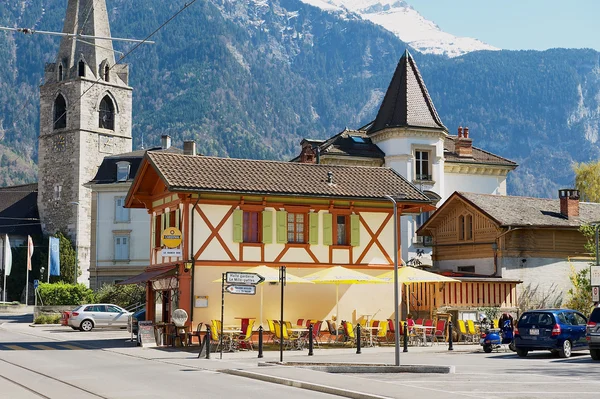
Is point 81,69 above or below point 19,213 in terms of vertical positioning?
above

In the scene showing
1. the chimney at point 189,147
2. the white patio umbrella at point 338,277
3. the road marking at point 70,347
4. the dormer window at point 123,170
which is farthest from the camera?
the dormer window at point 123,170

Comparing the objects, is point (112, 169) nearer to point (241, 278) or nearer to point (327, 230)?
point (327, 230)

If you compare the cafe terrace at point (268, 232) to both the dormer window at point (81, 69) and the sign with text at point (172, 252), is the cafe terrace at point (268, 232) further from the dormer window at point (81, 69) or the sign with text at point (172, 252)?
the dormer window at point (81, 69)

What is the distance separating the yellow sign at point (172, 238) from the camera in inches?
1377

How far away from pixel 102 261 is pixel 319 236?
153 feet

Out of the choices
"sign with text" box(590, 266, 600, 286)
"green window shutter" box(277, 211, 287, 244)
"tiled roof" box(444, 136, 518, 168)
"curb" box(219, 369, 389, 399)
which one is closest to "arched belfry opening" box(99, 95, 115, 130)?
"tiled roof" box(444, 136, 518, 168)

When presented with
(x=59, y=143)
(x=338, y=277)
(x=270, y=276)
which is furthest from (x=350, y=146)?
(x=59, y=143)

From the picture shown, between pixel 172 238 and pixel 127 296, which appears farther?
pixel 127 296

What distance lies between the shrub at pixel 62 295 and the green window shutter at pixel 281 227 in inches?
1126

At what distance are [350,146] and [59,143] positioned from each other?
4709cm

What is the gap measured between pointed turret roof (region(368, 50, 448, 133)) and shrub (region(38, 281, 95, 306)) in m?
21.3

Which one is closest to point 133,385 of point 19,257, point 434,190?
point 434,190

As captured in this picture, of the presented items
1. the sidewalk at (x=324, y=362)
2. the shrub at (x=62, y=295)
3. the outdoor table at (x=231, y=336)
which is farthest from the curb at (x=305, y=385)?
the shrub at (x=62, y=295)

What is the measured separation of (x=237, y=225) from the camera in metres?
36.3
